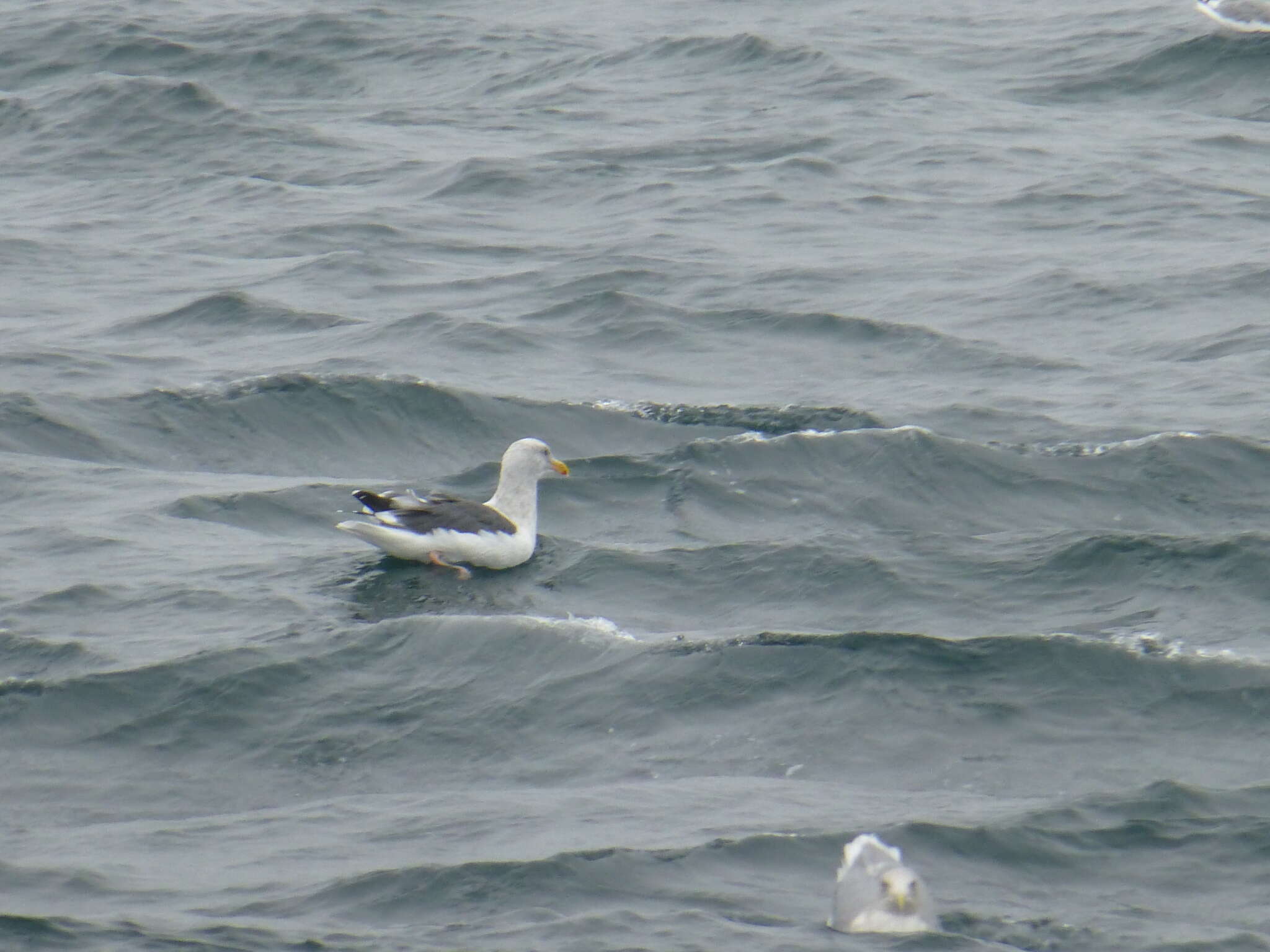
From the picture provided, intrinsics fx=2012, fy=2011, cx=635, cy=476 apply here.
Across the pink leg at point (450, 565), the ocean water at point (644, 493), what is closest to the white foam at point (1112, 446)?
the ocean water at point (644, 493)

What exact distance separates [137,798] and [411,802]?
138cm

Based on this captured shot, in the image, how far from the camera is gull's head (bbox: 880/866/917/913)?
8.04 metres

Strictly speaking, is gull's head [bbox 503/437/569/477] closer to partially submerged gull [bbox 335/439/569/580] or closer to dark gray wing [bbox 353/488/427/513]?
partially submerged gull [bbox 335/439/569/580]

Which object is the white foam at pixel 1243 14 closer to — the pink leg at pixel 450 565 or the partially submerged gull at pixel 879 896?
the pink leg at pixel 450 565

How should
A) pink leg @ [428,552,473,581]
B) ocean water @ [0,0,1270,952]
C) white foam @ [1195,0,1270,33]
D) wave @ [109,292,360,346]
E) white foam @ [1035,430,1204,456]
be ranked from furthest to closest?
white foam @ [1195,0,1270,33] < wave @ [109,292,360,346] < white foam @ [1035,430,1204,456] < pink leg @ [428,552,473,581] < ocean water @ [0,0,1270,952]

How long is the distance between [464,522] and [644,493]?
182cm

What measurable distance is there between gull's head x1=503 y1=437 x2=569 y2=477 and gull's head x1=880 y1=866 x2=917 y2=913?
6304mm

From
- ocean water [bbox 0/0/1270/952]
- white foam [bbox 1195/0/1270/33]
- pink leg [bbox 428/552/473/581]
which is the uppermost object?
white foam [bbox 1195/0/1270/33]

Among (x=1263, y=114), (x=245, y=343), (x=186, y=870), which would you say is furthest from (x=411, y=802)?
(x=1263, y=114)

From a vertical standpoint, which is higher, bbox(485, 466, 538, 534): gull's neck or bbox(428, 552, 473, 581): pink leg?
bbox(485, 466, 538, 534): gull's neck

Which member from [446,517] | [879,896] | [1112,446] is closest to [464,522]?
[446,517]

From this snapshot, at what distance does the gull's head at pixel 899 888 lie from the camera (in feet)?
26.4

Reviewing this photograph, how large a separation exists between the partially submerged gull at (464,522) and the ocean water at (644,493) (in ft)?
0.82

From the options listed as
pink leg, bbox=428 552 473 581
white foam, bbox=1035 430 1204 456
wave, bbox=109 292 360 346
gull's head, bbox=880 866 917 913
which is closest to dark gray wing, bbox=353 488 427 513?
pink leg, bbox=428 552 473 581
